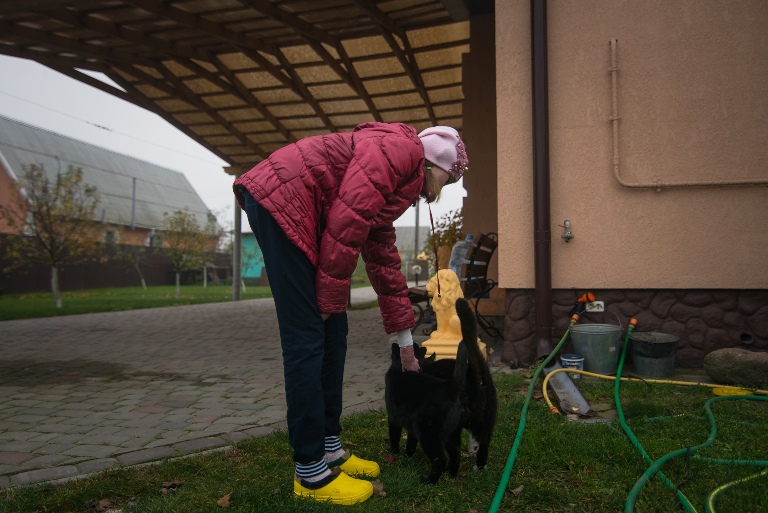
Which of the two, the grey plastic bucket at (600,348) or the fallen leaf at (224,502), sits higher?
the grey plastic bucket at (600,348)

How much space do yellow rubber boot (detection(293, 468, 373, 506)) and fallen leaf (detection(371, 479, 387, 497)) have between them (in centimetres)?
8

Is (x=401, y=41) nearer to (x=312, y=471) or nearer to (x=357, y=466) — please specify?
(x=357, y=466)

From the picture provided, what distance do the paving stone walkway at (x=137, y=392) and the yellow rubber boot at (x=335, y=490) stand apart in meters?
0.98

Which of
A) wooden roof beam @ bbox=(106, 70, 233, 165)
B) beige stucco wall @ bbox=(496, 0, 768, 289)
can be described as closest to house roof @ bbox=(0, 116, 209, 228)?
wooden roof beam @ bbox=(106, 70, 233, 165)

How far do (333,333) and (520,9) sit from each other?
3.91 m

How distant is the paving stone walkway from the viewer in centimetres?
303

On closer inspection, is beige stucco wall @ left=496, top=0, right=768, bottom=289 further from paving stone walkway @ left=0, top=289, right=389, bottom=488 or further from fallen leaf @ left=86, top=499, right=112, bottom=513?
fallen leaf @ left=86, top=499, right=112, bottom=513

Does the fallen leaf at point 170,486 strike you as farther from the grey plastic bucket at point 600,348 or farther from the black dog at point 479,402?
the grey plastic bucket at point 600,348

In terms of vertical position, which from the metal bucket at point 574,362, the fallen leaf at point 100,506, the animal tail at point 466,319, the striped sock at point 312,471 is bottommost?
the fallen leaf at point 100,506

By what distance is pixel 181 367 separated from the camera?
18.1 feet

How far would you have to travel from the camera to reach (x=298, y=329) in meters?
2.18

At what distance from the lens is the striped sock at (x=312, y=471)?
2.23m

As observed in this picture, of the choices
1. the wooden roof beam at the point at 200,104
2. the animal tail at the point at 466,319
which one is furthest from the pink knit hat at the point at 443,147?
the wooden roof beam at the point at 200,104

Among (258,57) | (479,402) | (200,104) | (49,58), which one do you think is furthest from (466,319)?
(200,104)
